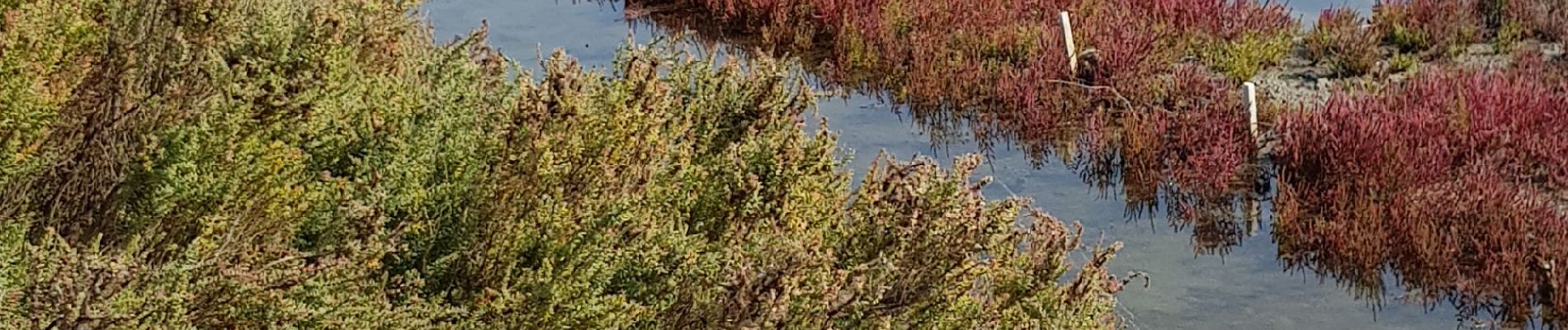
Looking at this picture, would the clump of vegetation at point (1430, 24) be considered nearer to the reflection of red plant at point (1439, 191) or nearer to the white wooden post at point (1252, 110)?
the reflection of red plant at point (1439, 191)

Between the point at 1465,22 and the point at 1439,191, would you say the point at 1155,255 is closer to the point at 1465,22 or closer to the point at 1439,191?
the point at 1439,191

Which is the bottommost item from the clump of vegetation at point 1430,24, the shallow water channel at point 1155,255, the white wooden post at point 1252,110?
the shallow water channel at point 1155,255

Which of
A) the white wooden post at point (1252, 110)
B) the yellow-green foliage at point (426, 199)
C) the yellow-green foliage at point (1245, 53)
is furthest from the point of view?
the yellow-green foliage at point (1245, 53)

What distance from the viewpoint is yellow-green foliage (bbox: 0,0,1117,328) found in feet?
11.1

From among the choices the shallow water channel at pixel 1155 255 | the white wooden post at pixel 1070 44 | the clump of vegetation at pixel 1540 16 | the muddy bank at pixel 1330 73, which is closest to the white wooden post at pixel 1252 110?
the muddy bank at pixel 1330 73

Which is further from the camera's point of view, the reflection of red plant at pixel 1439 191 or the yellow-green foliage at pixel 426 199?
the reflection of red plant at pixel 1439 191

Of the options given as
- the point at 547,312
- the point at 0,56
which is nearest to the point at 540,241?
the point at 547,312

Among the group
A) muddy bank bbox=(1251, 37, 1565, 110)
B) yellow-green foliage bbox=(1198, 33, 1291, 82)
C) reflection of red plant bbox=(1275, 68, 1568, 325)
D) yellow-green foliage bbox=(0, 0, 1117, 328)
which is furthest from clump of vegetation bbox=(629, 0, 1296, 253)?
yellow-green foliage bbox=(0, 0, 1117, 328)

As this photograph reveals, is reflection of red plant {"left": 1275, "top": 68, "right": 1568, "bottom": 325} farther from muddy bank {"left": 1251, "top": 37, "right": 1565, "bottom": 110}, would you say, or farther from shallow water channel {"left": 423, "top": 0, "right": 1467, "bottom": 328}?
muddy bank {"left": 1251, "top": 37, "right": 1565, "bottom": 110}

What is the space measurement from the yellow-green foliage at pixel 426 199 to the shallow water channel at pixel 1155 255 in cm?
82

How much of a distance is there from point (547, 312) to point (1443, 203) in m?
4.28

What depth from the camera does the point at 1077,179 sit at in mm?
7332

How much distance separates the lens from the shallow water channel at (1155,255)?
5527 millimetres

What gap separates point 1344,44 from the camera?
903 centimetres
